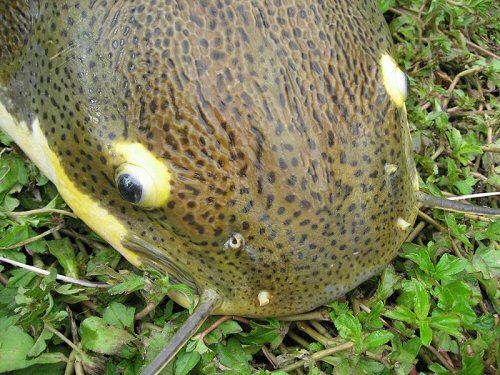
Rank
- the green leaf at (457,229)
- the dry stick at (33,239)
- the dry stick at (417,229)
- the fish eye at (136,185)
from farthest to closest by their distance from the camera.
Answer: the dry stick at (417,229), the green leaf at (457,229), the dry stick at (33,239), the fish eye at (136,185)

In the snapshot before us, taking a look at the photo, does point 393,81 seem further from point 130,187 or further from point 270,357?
point 270,357

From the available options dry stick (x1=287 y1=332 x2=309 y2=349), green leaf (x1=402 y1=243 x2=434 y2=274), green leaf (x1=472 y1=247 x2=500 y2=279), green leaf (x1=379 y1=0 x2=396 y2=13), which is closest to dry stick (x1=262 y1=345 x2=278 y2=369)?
dry stick (x1=287 y1=332 x2=309 y2=349)

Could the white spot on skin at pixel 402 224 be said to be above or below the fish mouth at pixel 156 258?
below

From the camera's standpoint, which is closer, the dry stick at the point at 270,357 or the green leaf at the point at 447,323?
the green leaf at the point at 447,323

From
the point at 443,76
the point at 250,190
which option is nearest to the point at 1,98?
the point at 250,190

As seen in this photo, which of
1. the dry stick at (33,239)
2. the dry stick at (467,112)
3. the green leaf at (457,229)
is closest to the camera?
the dry stick at (33,239)

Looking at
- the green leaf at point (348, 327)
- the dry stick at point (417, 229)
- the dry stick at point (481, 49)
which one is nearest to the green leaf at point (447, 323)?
the green leaf at point (348, 327)

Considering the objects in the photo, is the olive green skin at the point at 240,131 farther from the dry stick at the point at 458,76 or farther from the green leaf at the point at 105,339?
the dry stick at the point at 458,76

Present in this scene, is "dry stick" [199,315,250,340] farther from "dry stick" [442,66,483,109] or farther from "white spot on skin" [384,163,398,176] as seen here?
"dry stick" [442,66,483,109]

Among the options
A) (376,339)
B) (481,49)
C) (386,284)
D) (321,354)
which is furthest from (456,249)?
(481,49)
